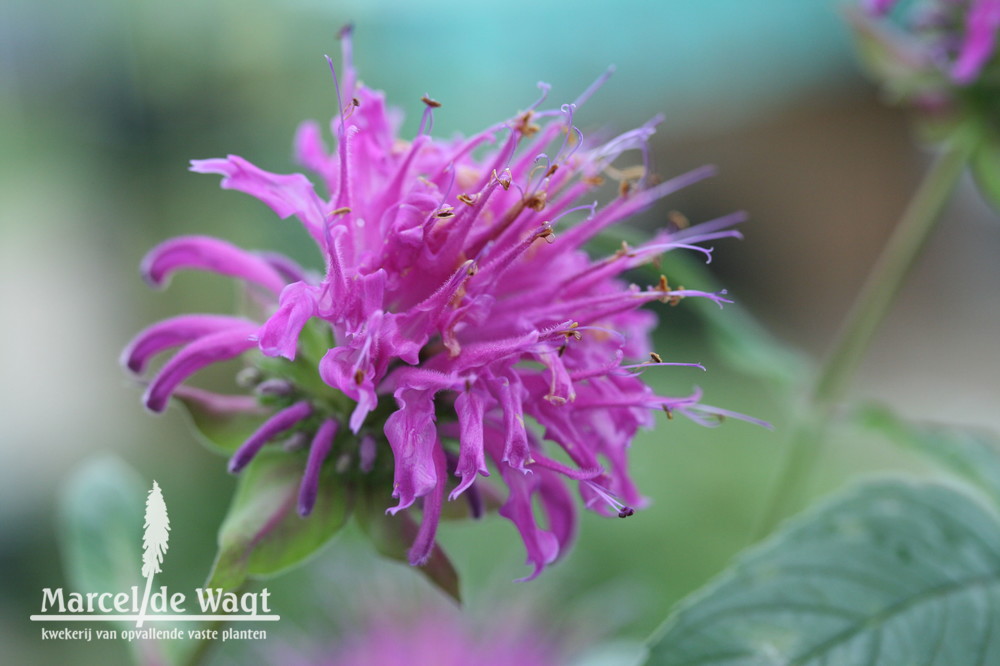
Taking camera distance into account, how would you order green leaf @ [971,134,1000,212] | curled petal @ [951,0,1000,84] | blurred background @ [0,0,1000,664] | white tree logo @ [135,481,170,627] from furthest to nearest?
blurred background @ [0,0,1000,664] < green leaf @ [971,134,1000,212] < curled petal @ [951,0,1000,84] < white tree logo @ [135,481,170,627]

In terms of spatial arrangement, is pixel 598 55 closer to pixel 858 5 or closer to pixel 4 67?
pixel 4 67

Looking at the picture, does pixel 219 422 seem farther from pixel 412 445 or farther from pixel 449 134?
pixel 449 134

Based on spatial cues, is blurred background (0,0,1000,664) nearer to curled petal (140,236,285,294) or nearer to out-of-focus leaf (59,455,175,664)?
out-of-focus leaf (59,455,175,664)

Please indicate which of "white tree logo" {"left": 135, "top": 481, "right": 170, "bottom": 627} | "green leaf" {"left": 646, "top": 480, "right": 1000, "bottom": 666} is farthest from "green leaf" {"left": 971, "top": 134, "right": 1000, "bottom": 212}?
"white tree logo" {"left": 135, "top": 481, "right": 170, "bottom": 627}

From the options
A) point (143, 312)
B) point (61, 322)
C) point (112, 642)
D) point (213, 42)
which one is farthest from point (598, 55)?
point (112, 642)

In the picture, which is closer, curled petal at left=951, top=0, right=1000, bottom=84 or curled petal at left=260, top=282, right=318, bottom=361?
curled petal at left=260, top=282, right=318, bottom=361

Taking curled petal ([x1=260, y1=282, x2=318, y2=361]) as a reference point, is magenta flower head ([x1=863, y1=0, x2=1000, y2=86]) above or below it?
above
